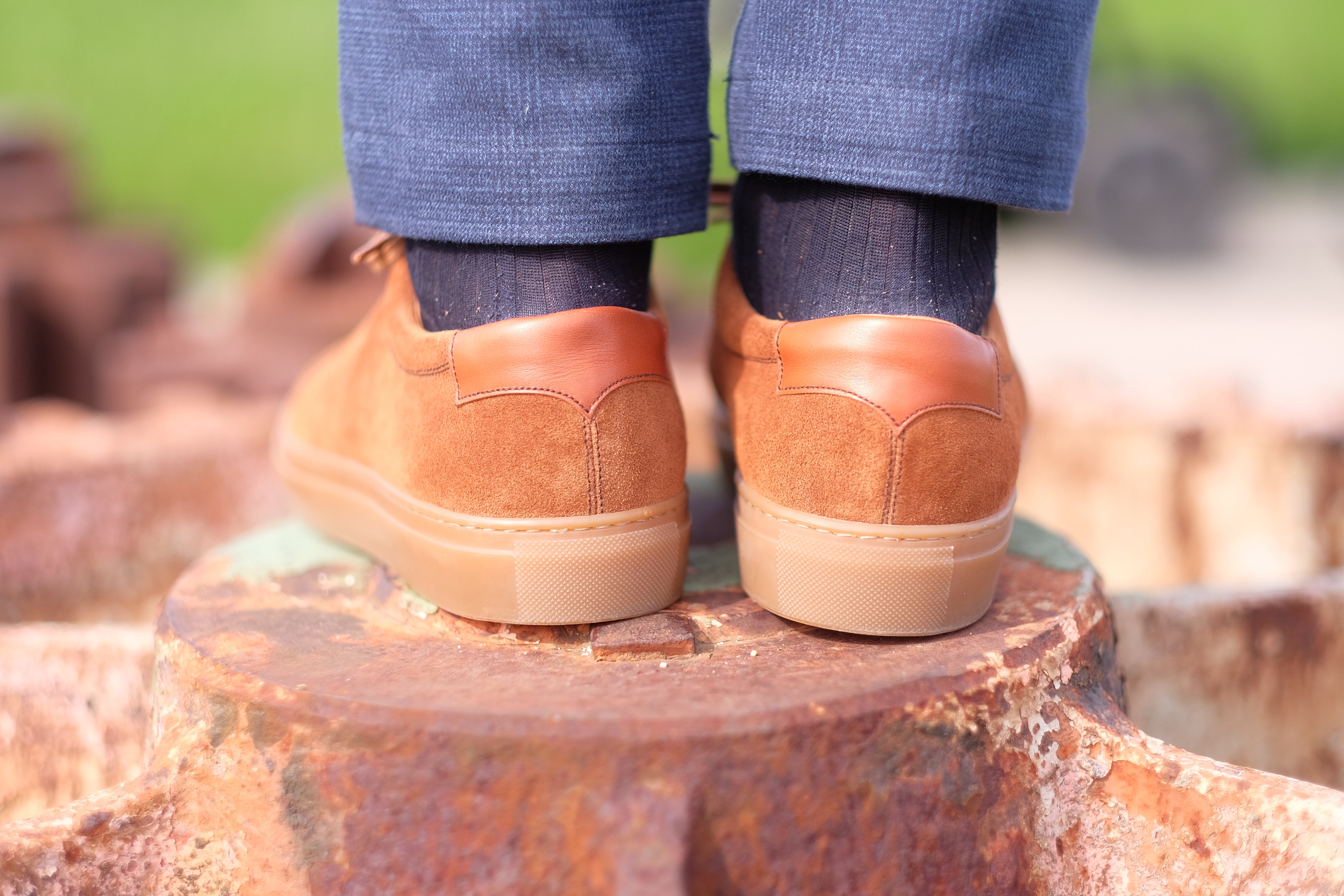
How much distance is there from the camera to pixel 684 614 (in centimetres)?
104

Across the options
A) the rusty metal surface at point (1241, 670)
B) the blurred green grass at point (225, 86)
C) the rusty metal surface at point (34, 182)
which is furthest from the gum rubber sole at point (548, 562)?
the blurred green grass at point (225, 86)

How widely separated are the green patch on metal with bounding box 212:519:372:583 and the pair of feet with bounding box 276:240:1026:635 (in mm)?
235

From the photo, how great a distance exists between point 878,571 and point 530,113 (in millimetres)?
459

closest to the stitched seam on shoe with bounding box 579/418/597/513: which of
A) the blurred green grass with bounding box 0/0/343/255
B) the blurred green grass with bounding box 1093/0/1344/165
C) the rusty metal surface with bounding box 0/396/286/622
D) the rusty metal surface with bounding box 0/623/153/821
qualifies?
the rusty metal surface with bounding box 0/623/153/821

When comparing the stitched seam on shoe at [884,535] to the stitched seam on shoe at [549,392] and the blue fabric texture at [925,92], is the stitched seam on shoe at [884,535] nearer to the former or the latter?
the stitched seam on shoe at [549,392]

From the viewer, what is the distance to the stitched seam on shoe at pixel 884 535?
0.94m

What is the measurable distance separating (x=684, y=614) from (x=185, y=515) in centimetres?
111

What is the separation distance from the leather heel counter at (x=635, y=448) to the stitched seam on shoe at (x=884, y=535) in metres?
0.10

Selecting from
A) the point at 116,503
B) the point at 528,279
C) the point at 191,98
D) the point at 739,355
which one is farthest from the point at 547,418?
the point at 191,98

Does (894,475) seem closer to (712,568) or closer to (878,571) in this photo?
(878,571)

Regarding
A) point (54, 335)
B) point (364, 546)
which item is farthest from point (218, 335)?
point (364, 546)

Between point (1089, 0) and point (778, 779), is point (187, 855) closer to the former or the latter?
point (778, 779)

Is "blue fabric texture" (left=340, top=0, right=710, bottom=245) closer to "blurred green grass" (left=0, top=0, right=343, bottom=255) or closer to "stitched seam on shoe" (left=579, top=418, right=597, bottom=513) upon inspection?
"stitched seam on shoe" (left=579, top=418, right=597, bottom=513)

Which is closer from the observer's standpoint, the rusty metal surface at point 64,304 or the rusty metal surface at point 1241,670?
the rusty metal surface at point 1241,670
